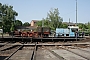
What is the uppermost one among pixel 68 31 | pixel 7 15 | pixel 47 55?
pixel 7 15

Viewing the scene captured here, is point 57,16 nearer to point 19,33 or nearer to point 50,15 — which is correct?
point 50,15

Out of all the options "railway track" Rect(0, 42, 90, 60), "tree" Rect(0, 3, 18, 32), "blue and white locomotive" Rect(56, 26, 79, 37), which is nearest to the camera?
"railway track" Rect(0, 42, 90, 60)

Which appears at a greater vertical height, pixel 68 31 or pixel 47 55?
pixel 68 31

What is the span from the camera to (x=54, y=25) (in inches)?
3546

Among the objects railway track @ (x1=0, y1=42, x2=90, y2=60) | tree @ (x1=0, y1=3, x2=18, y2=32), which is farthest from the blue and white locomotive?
tree @ (x1=0, y1=3, x2=18, y2=32)

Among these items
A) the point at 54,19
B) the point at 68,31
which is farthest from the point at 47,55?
the point at 54,19

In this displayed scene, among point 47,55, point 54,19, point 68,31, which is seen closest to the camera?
point 47,55

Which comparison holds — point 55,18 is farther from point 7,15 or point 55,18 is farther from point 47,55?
point 47,55

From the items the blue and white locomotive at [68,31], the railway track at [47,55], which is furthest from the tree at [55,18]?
the railway track at [47,55]

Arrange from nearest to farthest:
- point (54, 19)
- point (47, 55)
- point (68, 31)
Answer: point (47, 55), point (68, 31), point (54, 19)

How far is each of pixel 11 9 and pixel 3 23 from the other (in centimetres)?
1440

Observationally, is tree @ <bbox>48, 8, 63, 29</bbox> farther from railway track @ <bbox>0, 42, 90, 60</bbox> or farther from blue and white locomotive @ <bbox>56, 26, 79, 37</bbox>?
railway track @ <bbox>0, 42, 90, 60</bbox>

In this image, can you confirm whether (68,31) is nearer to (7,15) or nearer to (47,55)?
(47,55)

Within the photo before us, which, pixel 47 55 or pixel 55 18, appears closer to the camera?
pixel 47 55
